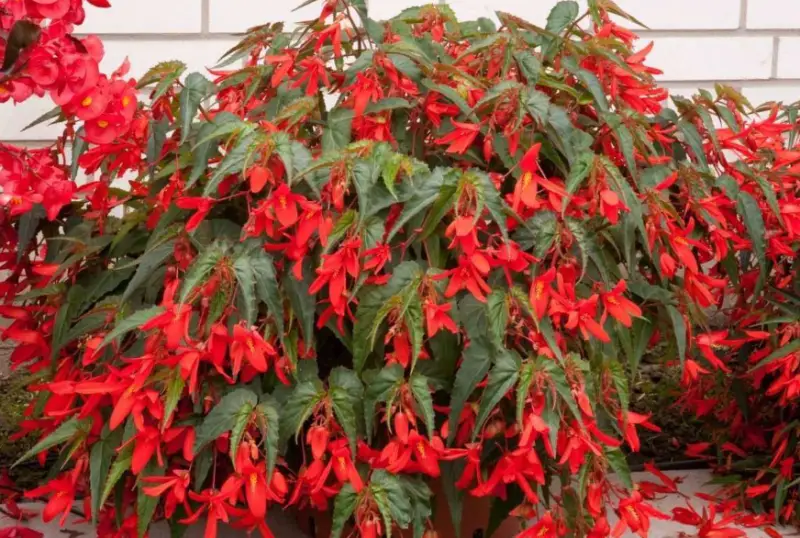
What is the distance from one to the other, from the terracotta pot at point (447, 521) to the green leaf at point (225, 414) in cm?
44

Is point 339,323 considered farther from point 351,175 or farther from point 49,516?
point 49,516

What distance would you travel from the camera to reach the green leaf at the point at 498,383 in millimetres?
1458

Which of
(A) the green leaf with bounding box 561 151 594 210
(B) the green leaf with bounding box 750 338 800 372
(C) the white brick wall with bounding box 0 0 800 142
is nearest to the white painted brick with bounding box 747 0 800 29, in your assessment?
(C) the white brick wall with bounding box 0 0 800 142

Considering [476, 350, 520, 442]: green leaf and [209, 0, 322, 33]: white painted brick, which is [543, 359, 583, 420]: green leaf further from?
[209, 0, 322, 33]: white painted brick

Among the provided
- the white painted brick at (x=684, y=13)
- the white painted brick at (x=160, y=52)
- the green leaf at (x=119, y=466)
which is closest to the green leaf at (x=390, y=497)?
the green leaf at (x=119, y=466)

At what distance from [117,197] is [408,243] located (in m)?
0.62

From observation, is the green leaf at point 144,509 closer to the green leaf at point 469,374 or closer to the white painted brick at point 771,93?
the green leaf at point 469,374

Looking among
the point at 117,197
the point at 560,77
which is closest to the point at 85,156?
the point at 117,197

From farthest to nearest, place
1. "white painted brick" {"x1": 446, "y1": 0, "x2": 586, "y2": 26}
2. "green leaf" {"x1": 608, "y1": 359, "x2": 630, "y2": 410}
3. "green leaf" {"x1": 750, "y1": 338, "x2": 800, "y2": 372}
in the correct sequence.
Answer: "white painted brick" {"x1": 446, "y1": 0, "x2": 586, "y2": 26}
"green leaf" {"x1": 750, "y1": 338, "x2": 800, "y2": 372}
"green leaf" {"x1": 608, "y1": 359, "x2": 630, "y2": 410}

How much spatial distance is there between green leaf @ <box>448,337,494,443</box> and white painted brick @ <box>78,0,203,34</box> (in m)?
1.66

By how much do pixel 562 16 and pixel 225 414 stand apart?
0.87 metres

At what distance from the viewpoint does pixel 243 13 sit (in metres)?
2.87

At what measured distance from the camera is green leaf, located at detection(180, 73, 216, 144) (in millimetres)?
1634

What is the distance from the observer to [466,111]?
5.15 feet
